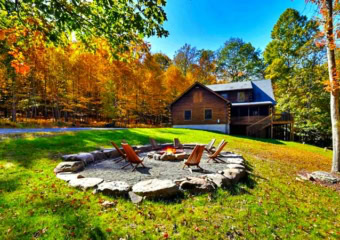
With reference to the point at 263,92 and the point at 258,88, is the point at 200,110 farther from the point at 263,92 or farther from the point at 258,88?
the point at 258,88

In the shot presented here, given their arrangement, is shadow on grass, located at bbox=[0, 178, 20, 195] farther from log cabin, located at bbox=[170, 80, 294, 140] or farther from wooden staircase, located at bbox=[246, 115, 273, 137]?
wooden staircase, located at bbox=[246, 115, 273, 137]

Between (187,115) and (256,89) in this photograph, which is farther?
(256,89)

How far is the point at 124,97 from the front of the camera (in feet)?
79.9

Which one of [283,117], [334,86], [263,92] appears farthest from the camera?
[263,92]

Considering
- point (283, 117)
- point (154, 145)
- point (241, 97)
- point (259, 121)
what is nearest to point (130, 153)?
point (154, 145)

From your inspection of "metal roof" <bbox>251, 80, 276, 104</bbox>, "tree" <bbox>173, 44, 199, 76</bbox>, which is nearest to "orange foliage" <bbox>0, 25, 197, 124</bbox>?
"tree" <bbox>173, 44, 199, 76</bbox>

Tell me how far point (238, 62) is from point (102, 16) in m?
39.0

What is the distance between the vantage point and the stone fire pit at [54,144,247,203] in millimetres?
3746

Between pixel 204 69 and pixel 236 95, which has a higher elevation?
pixel 204 69

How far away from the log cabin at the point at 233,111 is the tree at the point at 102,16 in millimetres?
19100

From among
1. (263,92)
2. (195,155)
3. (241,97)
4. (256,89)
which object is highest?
(256,89)

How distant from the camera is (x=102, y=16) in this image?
3.84 metres

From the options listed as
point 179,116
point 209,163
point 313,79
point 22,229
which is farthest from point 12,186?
point 313,79

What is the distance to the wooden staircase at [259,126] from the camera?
20.8m
